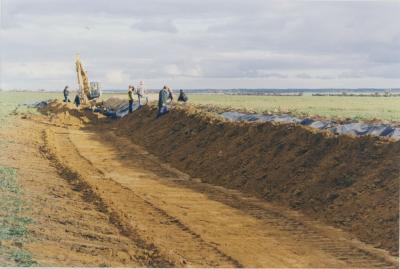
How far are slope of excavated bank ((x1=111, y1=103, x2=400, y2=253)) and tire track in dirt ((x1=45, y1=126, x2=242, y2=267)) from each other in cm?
280

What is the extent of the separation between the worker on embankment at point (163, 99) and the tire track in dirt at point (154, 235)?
1323cm

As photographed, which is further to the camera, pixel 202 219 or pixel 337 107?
pixel 337 107

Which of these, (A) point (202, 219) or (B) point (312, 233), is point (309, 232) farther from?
(A) point (202, 219)

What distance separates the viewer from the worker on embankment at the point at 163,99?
29.1 m

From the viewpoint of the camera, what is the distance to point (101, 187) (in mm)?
14242

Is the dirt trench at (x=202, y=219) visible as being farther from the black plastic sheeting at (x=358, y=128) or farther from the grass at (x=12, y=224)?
the grass at (x=12, y=224)

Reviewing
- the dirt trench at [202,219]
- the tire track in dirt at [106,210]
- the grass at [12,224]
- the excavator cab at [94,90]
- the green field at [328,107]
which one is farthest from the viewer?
the excavator cab at [94,90]

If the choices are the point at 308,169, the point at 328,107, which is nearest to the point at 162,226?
the point at 308,169

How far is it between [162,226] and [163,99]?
19310 millimetres

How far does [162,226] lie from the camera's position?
10.7 m

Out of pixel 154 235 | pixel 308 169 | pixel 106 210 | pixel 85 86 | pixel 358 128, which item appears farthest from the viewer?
pixel 85 86

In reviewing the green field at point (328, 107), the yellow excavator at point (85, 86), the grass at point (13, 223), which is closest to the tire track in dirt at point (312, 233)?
the grass at point (13, 223)

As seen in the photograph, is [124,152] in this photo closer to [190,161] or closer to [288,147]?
[190,161]

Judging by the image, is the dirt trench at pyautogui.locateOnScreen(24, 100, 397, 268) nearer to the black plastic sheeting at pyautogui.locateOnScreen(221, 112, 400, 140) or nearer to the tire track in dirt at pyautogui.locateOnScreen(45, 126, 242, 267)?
the tire track in dirt at pyautogui.locateOnScreen(45, 126, 242, 267)
